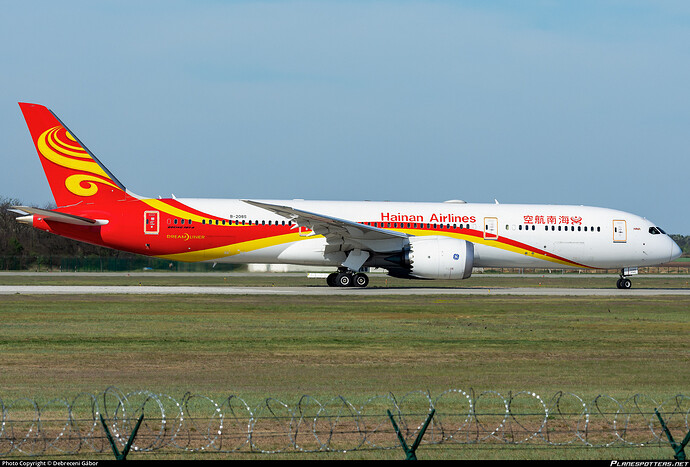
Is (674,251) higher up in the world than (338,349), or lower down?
higher up

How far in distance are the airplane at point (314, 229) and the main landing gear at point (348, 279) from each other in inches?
2.1

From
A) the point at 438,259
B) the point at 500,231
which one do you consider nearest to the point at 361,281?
the point at 438,259

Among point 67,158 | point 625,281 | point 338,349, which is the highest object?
point 67,158

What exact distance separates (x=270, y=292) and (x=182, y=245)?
16.0 feet

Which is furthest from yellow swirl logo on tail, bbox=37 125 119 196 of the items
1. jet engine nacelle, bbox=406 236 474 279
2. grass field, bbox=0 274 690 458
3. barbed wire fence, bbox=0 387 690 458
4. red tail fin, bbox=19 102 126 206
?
barbed wire fence, bbox=0 387 690 458

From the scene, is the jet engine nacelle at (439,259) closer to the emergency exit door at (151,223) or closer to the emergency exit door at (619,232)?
the emergency exit door at (619,232)

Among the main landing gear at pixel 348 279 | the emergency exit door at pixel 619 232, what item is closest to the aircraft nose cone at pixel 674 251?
the emergency exit door at pixel 619 232

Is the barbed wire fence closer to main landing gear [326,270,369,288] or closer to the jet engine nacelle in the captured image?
Answer: the jet engine nacelle

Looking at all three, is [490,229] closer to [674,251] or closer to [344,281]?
[344,281]

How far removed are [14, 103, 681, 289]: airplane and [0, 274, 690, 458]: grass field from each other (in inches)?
267

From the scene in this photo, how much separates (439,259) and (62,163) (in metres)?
16.5

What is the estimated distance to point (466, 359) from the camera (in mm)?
14984

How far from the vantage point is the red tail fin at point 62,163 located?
33.9m

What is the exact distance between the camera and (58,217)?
32.3 metres
